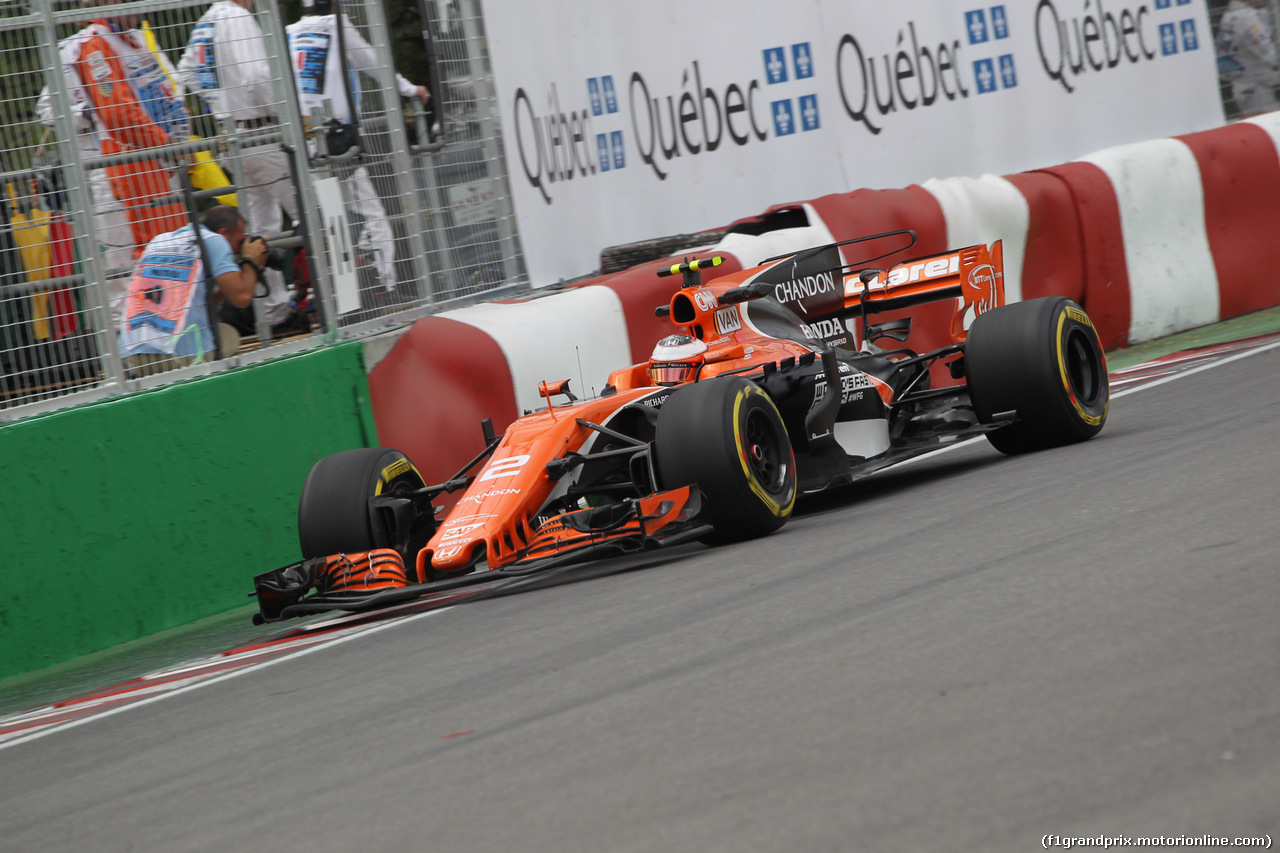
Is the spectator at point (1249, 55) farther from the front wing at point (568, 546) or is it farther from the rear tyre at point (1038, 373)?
the front wing at point (568, 546)

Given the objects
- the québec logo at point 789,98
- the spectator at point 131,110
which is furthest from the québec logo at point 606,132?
the spectator at point 131,110

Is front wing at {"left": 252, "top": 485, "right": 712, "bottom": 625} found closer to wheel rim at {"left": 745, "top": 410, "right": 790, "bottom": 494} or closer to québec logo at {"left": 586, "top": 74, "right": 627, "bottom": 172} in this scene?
wheel rim at {"left": 745, "top": 410, "right": 790, "bottom": 494}

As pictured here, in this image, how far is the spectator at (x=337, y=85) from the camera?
356 inches

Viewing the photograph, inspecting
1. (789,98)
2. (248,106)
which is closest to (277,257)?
(248,106)

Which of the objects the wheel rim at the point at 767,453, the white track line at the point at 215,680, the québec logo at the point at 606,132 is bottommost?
the white track line at the point at 215,680

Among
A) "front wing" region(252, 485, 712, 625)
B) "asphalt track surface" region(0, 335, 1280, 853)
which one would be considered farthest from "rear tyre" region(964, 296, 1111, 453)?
"front wing" region(252, 485, 712, 625)

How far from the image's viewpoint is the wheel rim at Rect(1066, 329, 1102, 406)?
7.73m

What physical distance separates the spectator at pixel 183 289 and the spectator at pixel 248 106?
120mm

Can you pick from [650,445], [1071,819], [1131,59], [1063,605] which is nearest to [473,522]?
[650,445]

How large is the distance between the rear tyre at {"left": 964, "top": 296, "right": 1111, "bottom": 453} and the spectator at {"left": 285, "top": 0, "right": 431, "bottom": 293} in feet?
12.0

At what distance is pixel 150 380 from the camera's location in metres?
7.71

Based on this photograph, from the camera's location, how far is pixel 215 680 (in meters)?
5.64

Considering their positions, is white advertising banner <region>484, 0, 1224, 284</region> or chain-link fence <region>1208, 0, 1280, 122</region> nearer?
white advertising banner <region>484, 0, 1224, 284</region>

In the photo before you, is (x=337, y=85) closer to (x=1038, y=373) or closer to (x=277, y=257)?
(x=277, y=257)
